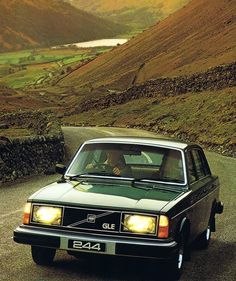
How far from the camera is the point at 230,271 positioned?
334 inches

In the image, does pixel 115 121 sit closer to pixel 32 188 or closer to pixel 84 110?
pixel 84 110

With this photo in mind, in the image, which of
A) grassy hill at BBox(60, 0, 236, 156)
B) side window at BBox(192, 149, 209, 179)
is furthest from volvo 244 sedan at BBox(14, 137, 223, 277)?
grassy hill at BBox(60, 0, 236, 156)

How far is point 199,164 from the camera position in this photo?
994 centimetres

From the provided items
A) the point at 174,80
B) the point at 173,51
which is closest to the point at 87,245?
the point at 174,80

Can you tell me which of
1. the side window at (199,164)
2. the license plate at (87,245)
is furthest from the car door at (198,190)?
the license plate at (87,245)

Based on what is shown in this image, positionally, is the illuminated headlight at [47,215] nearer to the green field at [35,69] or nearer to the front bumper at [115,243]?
the front bumper at [115,243]

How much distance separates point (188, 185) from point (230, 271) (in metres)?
1.17

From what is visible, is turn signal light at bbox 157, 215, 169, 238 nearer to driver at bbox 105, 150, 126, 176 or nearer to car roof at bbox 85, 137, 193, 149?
driver at bbox 105, 150, 126, 176

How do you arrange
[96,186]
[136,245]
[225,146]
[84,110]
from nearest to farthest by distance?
[136,245], [96,186], [225,146], [84,110]

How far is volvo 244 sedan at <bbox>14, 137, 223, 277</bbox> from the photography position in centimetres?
740

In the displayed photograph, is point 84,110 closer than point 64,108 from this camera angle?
Yes

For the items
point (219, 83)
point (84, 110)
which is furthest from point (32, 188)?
point (84, 110)

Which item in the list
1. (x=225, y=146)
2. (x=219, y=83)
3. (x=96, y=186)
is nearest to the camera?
(x=96, y=186)

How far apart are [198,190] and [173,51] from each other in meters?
72.1
